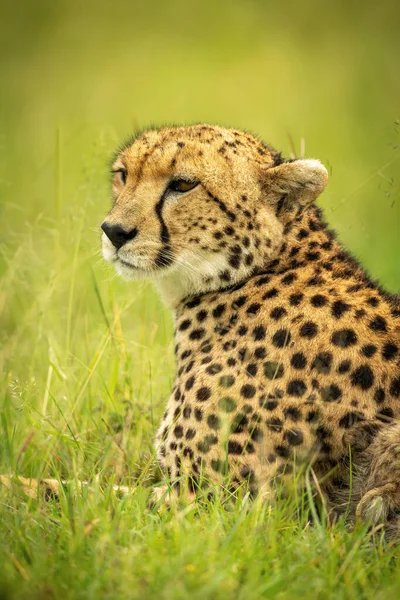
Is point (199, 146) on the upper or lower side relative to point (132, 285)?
upper

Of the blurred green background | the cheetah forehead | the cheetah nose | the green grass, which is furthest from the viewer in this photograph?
the blurred green background

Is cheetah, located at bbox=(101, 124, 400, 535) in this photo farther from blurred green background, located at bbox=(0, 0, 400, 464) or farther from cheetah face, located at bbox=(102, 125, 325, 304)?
blurred green background, located at bbox=(0, 0, 400, 464)

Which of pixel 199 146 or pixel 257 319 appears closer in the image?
pixel 257 319

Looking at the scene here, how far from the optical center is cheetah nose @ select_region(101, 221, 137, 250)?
351 cm

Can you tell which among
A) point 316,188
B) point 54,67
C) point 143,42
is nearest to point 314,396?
point 316,188

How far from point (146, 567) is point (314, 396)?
3.16 feet

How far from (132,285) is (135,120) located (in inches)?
34.4

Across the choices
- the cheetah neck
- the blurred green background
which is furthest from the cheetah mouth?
the blurred green background

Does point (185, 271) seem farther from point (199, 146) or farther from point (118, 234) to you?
point (199, 146)

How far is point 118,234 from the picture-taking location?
11.6 feet

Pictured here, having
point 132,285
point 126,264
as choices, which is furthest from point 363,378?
point 132,285

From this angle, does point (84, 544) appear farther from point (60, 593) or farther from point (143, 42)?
point (143, 42)

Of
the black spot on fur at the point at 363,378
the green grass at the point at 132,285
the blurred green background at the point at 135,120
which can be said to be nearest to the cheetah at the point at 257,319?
the black spot on fur at the point at 363,378

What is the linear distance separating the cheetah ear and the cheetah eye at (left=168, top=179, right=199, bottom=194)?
11.0 inches
